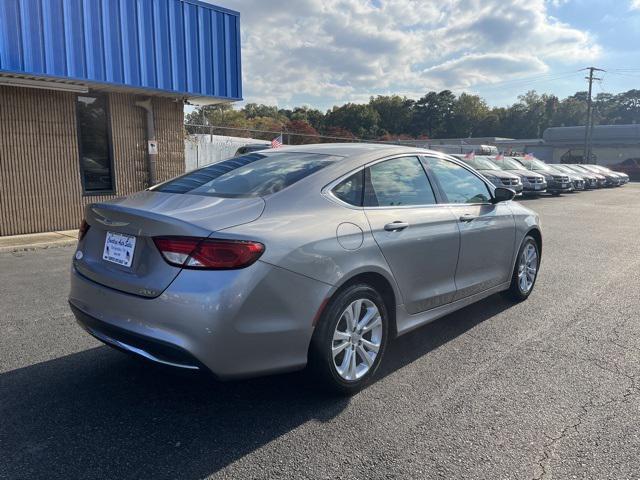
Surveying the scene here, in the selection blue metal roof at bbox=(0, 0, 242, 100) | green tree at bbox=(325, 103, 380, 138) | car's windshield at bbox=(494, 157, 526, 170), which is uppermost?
green tree at bbox=(325, 103, 380, 138)

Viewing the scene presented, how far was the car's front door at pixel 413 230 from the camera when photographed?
351cm

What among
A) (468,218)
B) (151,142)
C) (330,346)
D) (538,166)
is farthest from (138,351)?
(538,166)

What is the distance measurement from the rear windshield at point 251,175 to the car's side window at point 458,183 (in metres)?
1.10

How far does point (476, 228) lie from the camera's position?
173 inches

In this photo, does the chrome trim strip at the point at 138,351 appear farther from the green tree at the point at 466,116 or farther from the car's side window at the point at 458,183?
the green tree at the point at 466,116

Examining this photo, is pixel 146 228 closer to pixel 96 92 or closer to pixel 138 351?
pixel 138 351

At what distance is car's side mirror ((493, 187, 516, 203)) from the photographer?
15.7ft

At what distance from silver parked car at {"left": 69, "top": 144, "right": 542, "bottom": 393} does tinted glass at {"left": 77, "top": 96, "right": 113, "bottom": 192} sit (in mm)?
7767

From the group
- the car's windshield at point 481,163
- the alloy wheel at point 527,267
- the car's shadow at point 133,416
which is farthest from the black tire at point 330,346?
the car's windshield at point 481,163

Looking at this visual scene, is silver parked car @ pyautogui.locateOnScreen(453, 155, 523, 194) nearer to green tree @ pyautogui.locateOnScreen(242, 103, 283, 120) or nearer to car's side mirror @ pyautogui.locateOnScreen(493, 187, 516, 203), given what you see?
car's side mirror @ pyautogui.locateOnScreen(493, 187, 516, 203)

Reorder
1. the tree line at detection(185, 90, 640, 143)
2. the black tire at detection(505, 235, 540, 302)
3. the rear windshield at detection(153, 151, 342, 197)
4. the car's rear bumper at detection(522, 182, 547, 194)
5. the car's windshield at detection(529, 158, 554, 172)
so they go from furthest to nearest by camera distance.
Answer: the tree line at detection(185, 90, 640, 143) → the car's windshield at detection(529, 158, 554, 172) → the car's rear bumper at detection(522, 182, 547, 194) → the black tire at detection(505, 235, 540, 302) → the rear windshield at detection(153, 151, 342, 197)

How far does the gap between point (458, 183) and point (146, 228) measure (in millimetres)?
2789

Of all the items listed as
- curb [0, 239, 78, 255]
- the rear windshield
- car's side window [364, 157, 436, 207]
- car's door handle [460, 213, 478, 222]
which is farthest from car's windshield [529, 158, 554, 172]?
the rear windshield

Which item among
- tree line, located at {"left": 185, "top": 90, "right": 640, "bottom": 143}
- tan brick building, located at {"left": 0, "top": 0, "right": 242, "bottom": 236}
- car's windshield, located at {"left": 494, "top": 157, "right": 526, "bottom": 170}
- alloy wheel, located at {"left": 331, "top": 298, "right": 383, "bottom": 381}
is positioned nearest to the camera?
alloy wheel, located at {"left": 331, "top": 298, "right": 383, "bottom": 381}
